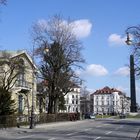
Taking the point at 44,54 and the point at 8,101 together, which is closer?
the point at 8,101

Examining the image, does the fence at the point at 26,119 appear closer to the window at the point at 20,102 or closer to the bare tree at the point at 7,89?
the bare tree at the point at 7,89

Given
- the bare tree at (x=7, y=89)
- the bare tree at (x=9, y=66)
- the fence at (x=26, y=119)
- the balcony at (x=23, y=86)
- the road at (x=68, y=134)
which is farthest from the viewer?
the balcony at (x=23, y=86)

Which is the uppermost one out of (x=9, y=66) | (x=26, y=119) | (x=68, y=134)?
(x=9, y=66)

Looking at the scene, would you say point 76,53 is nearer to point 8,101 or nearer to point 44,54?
point 44,54

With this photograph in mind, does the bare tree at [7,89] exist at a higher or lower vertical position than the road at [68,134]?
higher

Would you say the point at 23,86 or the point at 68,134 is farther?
the point at 23,86

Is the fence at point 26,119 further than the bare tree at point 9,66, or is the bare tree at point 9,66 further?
the bare tree at point 9,66

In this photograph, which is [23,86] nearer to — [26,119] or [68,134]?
[26,119]

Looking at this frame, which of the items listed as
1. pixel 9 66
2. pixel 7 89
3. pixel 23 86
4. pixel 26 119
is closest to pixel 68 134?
pixel 7 89

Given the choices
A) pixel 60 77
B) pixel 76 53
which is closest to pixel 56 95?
pixel 60 77

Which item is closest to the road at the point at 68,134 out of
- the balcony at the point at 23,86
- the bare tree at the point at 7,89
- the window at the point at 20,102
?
the bare tree at the point at 7,89

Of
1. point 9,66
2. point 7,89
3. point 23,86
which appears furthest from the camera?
point 23,86

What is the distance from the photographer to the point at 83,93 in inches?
6560

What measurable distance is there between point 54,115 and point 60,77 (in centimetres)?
746
